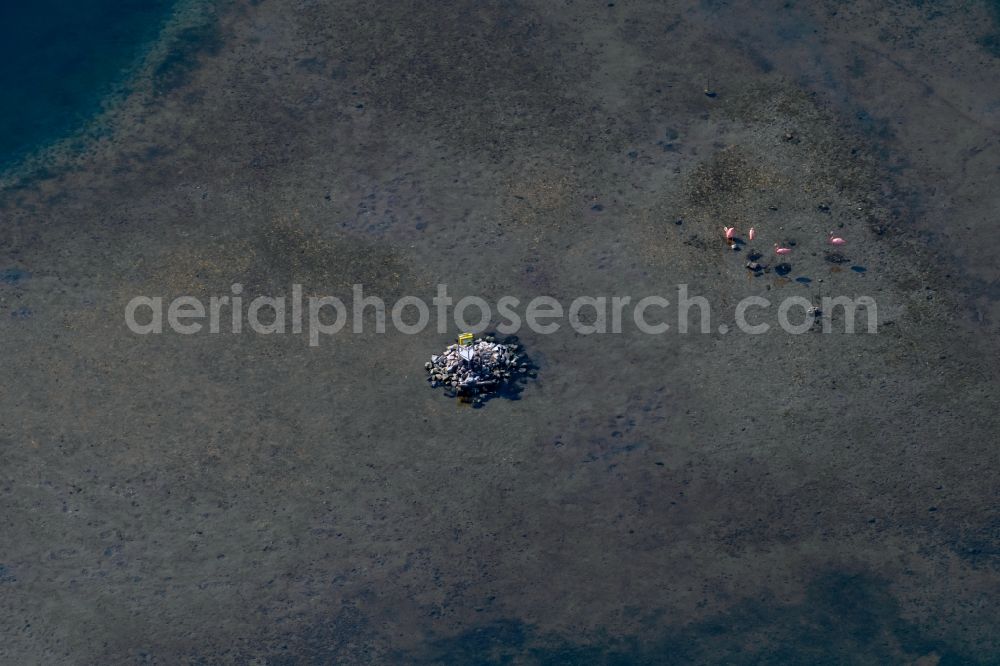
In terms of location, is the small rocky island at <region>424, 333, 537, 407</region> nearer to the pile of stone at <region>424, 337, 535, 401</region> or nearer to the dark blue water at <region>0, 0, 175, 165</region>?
the pile of stone at <region>424, 337, 535, 401</region>

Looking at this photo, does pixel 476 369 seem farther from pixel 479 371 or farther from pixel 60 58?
pixel 60 58

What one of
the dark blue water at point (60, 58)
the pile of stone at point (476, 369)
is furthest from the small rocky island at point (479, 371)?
the dark blue water at point (60, 58)

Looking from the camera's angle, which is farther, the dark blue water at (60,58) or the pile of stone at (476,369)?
the dark blue water at (60,58)

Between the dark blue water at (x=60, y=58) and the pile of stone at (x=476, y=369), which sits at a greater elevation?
the dark blue water at (x=60, y=58)

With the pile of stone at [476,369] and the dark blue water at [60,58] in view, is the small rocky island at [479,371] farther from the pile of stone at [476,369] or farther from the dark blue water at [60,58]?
the dark blue water at [60,58]

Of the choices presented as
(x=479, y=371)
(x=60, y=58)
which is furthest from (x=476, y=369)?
(x=60, y=58)

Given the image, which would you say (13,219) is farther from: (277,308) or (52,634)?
(52,634)
